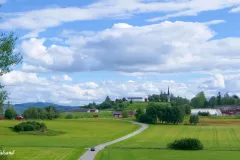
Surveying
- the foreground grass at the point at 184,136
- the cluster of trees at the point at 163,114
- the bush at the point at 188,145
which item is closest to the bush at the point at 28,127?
the foreground grass at the point at 184,136

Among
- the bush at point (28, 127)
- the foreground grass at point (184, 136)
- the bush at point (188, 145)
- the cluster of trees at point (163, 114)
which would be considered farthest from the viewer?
the cluster of trees at point (163, 114)

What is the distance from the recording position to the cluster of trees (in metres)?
181

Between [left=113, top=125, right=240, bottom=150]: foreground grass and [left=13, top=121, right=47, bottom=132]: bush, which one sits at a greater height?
[left=13, top=121, right=47, bottom=132]: bush

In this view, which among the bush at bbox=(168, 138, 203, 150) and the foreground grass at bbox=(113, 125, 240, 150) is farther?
the foreground grass at bbox=(113, 125, 240, 150)

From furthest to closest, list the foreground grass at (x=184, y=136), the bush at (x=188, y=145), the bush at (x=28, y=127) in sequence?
the bush at (x=28, y=127)
the foreground grass at (x=184, y=136)
the bush at (x=188, y=145)

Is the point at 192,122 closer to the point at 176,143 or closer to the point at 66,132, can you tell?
the point at 66,132

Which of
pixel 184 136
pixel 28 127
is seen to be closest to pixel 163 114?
pixel 184 136

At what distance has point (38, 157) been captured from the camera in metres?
61.0

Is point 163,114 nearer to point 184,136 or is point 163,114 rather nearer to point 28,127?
point 184,136

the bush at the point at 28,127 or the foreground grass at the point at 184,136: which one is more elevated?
the bush at the point at 28,127

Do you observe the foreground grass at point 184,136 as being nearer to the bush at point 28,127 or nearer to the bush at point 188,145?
the bush at point 188,145

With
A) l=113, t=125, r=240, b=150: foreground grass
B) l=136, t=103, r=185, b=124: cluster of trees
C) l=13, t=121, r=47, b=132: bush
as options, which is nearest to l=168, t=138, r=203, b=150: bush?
l=113, t=125, r=240, b=150: foreground grass

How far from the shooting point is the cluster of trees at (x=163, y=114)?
594ft

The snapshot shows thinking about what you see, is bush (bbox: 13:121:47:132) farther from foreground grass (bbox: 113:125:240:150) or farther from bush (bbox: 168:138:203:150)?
bush (bbox: 168:138:203:150)
